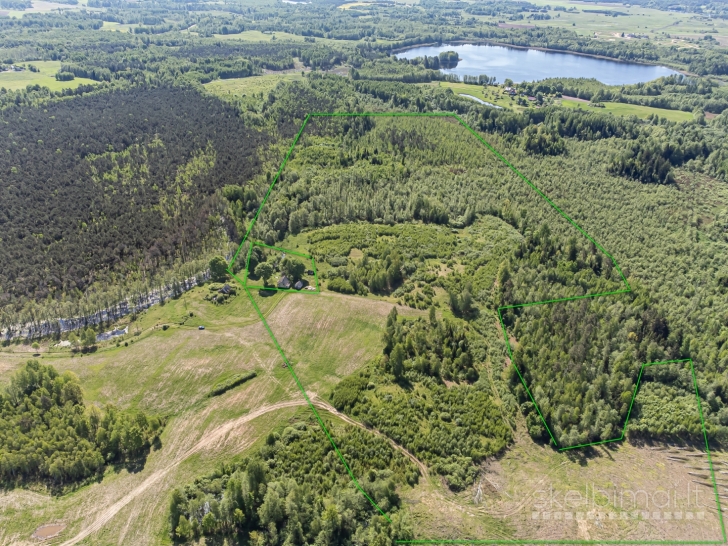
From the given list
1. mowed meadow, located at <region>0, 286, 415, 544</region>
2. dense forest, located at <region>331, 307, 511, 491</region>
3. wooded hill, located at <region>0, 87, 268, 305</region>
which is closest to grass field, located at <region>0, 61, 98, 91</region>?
wooded hill, located at <region>0, 87, 268, 305</region>

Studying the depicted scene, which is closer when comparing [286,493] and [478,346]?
[286,493]

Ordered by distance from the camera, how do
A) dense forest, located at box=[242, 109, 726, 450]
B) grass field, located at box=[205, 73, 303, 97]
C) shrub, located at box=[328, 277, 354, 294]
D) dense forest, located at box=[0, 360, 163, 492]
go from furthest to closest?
grass field, located at box=[205, 73, 303, 97] → shrub, located at box=[328, 277, 354, 294] → dense forest, located at box=[242, 109, 726, 450] → dense forest, located at box=[0, 360, 163, 492]

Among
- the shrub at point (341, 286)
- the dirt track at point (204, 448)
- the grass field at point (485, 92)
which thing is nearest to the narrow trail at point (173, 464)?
the dirt track at point (204, 448)

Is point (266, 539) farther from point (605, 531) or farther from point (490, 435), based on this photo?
point (605, 531)

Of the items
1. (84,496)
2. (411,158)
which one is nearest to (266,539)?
(84,496)

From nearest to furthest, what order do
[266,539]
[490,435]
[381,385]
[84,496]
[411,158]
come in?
[266,539]
[84,496]
[490,435]
[381,385]
[411,158]

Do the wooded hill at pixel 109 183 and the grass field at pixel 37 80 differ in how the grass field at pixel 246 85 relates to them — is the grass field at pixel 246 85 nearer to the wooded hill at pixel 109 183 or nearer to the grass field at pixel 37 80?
the wooded hill at pixel 109 183

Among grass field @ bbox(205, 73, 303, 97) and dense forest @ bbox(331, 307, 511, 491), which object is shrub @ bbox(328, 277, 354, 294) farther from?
grass field @ bbox(205, 73, 303, 97)
